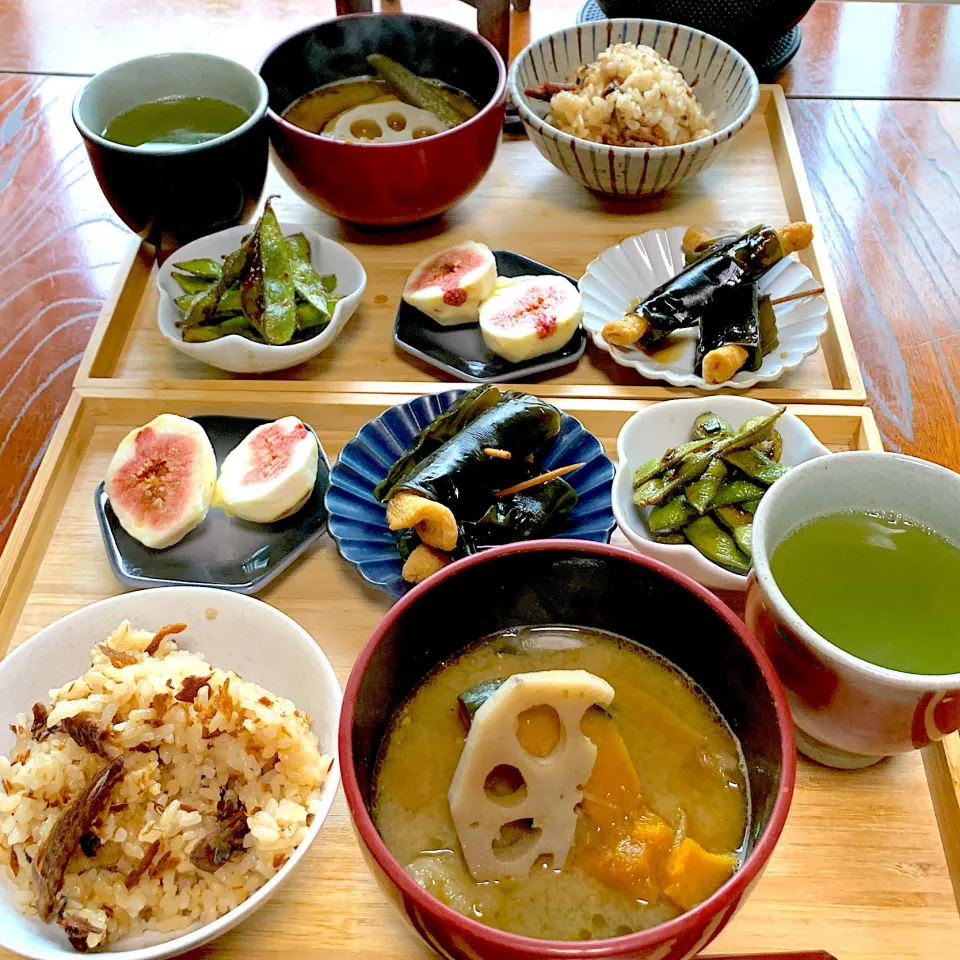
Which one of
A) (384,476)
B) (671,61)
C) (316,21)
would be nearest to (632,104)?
(671,61)

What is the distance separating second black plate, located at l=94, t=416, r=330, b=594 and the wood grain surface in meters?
1.83

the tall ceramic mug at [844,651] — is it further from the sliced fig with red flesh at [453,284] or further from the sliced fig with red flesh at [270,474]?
the sliced fig with red flesh at [453,284]

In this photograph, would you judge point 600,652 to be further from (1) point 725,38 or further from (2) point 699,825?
(1) point 725,38

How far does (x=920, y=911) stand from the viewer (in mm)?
1119

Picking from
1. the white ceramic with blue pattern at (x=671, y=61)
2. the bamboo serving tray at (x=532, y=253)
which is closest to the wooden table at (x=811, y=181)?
the bamboo serving tray at (x=532, y=253)

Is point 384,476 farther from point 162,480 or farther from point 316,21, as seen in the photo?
point 316,21

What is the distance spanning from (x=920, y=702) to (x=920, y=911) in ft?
1.04

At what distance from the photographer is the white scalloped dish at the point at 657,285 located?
177cm

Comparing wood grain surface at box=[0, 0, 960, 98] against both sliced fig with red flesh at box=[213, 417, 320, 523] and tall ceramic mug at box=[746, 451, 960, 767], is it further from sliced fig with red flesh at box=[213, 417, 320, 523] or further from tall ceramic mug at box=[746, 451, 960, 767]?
tall ceramic mug at box=[746, 451, 960, 767]

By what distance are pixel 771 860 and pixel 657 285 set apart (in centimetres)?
123

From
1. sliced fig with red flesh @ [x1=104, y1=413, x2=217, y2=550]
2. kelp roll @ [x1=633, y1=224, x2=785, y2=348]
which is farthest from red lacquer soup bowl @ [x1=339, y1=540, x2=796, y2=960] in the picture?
kelp roll @ [x1=633, y1=224, x2=785, y2=348]

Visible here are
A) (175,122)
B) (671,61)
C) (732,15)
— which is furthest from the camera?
(732,15)

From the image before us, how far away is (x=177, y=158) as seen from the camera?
182 centimetres

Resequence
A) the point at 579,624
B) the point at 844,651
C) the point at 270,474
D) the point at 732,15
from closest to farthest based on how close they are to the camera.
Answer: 1. the point at 844,651
2. the point at 579,624
3. the point at 270,474
4. the point at 732,15
